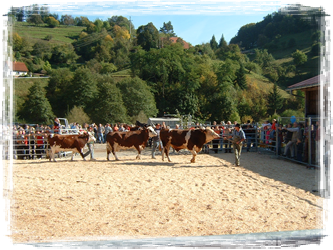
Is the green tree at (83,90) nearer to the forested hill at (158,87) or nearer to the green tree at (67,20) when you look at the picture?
the forested hill at (158,87)

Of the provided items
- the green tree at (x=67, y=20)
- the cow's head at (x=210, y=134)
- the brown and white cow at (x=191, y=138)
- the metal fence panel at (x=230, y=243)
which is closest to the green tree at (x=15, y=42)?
the green tree at (x=67, y=20)

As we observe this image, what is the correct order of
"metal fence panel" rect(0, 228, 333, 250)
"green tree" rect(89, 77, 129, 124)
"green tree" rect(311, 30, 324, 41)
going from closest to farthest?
"metal fence panel" rect(0, 228, 333, 250)
"green tree" rect(89, 77, 129, 124)
"green tree" rect(311, 30, 324, 41)

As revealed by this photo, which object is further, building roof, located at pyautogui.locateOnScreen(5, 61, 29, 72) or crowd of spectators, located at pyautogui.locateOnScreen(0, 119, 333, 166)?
building roof, located at pyautogui.locateOnScreen(5, 61, 29, 72)

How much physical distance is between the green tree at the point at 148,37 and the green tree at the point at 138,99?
44.7m

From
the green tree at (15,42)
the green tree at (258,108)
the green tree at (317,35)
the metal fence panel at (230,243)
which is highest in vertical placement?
the green tree at (317,35)

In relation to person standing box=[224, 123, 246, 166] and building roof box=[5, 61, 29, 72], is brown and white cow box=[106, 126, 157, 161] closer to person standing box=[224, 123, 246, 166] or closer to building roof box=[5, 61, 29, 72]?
person standing box=[224, 123, 246, 166]

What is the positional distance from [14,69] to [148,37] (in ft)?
134

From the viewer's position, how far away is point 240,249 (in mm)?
1887

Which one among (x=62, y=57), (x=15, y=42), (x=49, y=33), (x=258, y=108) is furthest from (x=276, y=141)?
(x=49, y=33)

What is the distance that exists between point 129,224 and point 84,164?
7264mm

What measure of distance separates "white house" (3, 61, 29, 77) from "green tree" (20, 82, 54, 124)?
33301mm

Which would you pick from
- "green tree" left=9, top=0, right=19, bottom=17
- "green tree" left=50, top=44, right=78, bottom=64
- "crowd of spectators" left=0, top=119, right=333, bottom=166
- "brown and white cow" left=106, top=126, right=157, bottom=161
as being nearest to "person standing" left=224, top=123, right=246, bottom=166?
"crowd of spectators" left=0, top=119, right=333, bottom=166

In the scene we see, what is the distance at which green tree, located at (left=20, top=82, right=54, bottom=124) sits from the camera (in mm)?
51969

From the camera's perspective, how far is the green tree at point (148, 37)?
293ft
